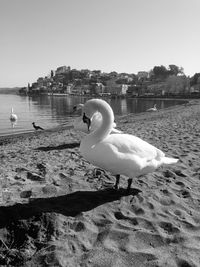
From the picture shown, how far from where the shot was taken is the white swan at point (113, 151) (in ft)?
14.1

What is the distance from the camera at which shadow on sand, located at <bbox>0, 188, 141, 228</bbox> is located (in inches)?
143

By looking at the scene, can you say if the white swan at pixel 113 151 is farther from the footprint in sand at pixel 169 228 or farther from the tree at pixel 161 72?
the tree at pixel 161 72

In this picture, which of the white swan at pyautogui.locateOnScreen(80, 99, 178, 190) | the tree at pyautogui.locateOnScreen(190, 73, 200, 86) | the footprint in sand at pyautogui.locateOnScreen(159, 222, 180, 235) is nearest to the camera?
the footprint in sand at pyautogui.locateOnScreen(159, 222, 180, 235)

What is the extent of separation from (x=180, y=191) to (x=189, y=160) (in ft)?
6.67

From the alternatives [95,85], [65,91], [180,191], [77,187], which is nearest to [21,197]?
[77,187]

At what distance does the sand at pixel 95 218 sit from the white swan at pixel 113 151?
1.62 feet

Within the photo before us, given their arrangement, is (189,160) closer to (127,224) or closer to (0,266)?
(127,224)

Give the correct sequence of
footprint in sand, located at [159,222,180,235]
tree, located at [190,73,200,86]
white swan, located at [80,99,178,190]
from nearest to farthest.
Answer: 1. footprint in sand, located at [159,222,180,235]
2. white swan, located at [80,99,178,190]
3. tree, located at [190,73,200,86]

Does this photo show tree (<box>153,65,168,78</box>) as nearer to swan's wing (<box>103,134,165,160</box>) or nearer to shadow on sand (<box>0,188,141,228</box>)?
swan's wing (<box>103,134,165,160</box>)

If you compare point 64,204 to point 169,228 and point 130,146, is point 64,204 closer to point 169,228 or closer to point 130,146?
point 130,146

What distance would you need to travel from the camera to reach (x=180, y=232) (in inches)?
140

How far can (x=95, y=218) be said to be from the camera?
151 inches


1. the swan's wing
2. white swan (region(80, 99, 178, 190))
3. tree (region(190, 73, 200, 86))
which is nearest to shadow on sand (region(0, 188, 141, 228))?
white swan (region(80, 99, 178, 190))

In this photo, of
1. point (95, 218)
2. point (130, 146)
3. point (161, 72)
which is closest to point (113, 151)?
point (130, 146)
